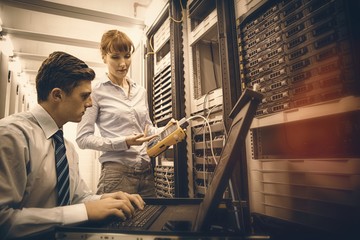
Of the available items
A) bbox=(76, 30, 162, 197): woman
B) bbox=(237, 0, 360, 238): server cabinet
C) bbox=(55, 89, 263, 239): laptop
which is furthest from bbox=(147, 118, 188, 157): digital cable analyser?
bbox=(55, 89, 263, 239): laptop

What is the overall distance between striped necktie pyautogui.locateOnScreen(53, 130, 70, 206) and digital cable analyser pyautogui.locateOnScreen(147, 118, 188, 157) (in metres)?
0.65

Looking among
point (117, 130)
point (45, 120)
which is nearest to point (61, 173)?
point (45, 120)

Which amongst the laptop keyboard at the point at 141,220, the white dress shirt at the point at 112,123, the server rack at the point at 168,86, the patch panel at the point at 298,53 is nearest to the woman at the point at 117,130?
the white dress shirt at the point at 112,123

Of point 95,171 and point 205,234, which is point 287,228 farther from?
point 95,171

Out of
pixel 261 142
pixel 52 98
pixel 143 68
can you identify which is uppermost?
pixel 143 68

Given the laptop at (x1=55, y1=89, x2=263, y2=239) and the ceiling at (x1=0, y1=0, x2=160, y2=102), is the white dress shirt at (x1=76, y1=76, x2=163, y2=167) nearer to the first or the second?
the laptop at (x1=55, y1=89, x2=263, y2=239)

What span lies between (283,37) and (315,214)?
Answer: 76 cm

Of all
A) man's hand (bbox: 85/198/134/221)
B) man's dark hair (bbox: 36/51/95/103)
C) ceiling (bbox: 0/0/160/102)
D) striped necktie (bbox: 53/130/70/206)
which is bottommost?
man's hand (bbox: 85/198/134/221)

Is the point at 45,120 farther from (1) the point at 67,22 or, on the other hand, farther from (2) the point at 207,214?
(1) the point at 67,22

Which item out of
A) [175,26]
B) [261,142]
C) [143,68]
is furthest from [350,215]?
[143,68]

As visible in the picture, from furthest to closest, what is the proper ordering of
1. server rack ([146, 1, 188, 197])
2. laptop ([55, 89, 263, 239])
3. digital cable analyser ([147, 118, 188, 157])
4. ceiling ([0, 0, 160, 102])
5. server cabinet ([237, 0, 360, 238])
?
ceiling ([0, 0, 160, 102]) < server rack ([146, 1, 188, 197]) < digital cable analyser ([147, 118, 188, 157]) < server cabinet ([237, 0, 360, 238]) < laptop ([55, 89, 263, 239])

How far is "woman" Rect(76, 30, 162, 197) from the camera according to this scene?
1513 millimetres

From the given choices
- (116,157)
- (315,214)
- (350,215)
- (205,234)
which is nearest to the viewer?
(205,234)

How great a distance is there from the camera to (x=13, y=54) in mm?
3682
